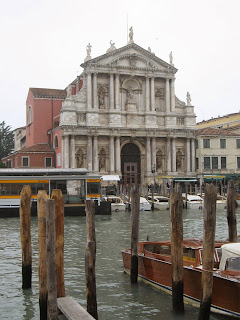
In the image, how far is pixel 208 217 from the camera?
8695 millimetres

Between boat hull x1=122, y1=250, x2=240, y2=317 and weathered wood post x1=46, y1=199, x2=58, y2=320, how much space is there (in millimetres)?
2938

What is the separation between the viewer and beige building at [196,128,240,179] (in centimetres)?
4641

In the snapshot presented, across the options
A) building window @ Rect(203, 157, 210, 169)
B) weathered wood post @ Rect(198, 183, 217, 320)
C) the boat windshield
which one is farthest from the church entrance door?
weathered wood post @ Rect(198, 183, 217, 320)

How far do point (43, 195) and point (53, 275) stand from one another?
1976 mm

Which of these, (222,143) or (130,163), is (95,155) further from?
(222,143)

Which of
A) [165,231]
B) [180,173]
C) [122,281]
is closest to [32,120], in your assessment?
[180,173]

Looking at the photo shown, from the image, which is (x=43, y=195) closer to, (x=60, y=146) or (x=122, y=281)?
(x=122, y=281)

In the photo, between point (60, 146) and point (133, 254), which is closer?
point (133, 254)

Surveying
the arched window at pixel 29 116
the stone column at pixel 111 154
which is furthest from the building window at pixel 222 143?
the arched window at pixel 29 116

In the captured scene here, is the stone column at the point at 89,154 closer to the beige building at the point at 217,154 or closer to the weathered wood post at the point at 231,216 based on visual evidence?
the beige building at the point at 217,154

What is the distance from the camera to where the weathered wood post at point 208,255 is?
332 inches

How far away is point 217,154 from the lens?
4681cm

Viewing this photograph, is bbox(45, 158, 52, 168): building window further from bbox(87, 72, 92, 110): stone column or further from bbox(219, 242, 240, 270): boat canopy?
bbox(219, 242, 240, 270): boat canopy

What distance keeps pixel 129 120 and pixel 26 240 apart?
33.6 m
